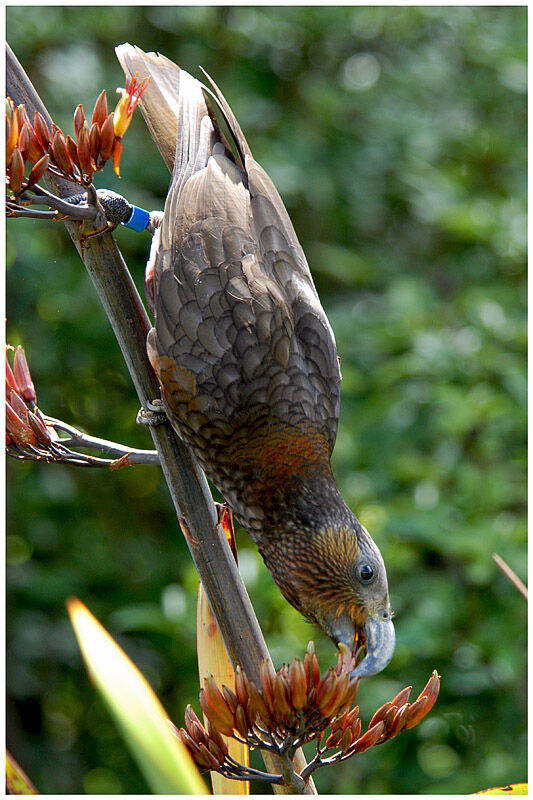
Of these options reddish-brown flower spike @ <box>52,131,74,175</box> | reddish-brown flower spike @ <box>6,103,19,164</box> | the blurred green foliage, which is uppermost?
reddish-brown flower spike @ <box>6,103,19,164</box>

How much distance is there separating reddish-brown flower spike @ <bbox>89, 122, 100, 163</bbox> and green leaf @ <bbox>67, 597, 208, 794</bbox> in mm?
553

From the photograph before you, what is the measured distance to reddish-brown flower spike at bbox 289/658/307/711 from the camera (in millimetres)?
857

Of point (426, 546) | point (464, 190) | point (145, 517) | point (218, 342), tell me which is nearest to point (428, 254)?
point (464, 190)

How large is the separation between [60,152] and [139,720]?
640 mm

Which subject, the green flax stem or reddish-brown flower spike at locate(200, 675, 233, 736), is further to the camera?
the green flax stem

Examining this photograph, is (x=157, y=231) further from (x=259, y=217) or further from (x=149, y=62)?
(x=149, y=62)

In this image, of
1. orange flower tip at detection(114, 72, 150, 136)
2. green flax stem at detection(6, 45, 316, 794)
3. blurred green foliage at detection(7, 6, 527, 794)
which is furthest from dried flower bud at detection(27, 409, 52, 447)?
blurred green foliage at detection(7, 6, 527, 794)

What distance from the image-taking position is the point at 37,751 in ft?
9.98

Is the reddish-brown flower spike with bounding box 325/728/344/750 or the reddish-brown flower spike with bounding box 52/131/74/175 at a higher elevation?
the reddish-brown flower spike with bounding box 52/131/74/175

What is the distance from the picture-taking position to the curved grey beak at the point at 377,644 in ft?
4.03

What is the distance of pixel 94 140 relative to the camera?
0.95 metres

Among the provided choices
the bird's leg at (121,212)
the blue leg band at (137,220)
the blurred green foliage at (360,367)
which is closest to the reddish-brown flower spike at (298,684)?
the bird's leg at (121,212)

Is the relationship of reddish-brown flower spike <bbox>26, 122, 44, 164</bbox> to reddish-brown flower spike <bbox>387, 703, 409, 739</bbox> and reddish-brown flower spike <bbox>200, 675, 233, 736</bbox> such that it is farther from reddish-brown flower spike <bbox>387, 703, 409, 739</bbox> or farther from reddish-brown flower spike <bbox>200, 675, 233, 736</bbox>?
reddish-brown flower spike <bbox>387, 703, 409, 739</bbox>

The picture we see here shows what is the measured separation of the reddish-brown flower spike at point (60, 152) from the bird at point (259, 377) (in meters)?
0.40
